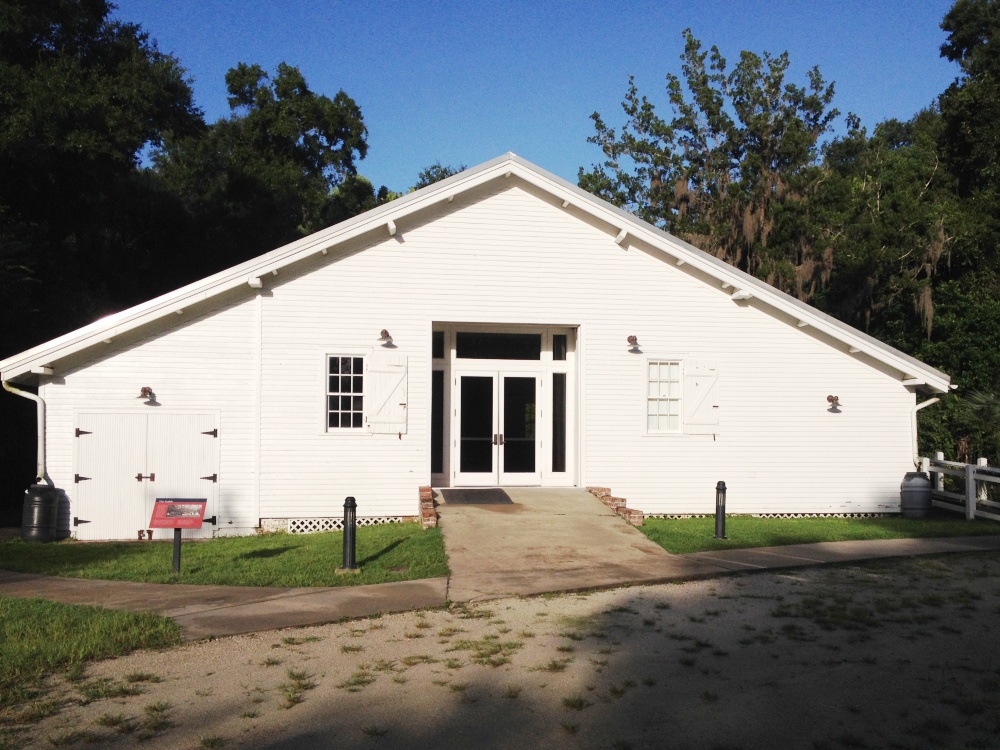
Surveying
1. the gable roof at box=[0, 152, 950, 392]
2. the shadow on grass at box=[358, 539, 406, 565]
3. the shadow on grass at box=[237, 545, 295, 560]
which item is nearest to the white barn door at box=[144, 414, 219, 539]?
→ the gable roof at box=[0, 152, 950, 392]

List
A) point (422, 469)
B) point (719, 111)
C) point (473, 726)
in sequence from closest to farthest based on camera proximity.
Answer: point (473, 726) → point (422, 469) → point (719, 111)

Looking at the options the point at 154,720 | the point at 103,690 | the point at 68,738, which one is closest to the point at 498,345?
the point at 103,690

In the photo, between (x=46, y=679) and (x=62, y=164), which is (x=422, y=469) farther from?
(x=62, y=164)

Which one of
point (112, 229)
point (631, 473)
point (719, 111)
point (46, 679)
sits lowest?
point (46, 679)

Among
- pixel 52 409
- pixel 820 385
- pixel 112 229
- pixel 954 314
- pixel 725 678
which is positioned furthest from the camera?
pixel 112 229

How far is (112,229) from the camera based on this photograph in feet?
95.7

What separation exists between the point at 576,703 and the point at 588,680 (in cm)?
62

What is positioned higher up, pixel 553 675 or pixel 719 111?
pixel 719 111

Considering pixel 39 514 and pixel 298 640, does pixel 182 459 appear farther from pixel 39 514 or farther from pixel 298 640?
pixel 298 640

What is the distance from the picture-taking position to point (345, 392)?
52.5 feet

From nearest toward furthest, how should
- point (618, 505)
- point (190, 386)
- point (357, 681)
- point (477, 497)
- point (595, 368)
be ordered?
point (357, 681) → point (190, 386) → point (618, 505) → point (477, 497) → point (595, 368)

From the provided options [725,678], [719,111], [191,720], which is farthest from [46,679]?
[719,111]

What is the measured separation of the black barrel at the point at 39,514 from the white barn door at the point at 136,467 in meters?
0.40

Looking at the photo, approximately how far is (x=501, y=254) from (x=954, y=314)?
14.8 m
